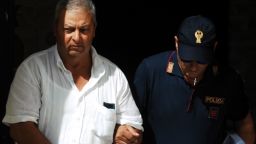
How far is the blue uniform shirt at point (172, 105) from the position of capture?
339 cm

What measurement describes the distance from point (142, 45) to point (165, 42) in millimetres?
219

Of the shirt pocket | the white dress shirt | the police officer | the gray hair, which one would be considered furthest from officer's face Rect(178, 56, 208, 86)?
the gray hair

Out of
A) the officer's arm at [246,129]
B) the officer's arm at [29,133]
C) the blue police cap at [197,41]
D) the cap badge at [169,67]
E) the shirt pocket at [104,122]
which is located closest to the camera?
the officer's arm at [29,133]

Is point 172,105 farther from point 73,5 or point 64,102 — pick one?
point 73,5

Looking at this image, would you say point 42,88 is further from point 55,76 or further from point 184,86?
point 184,86

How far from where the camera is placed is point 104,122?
305cm

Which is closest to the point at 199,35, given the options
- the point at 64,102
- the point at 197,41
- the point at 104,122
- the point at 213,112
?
the point at 197,41

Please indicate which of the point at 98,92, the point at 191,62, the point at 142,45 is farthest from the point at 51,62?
the point at 142,45

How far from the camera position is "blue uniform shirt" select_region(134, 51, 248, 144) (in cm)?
339

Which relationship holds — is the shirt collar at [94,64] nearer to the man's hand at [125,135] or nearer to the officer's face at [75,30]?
the officer's face at [75,30]

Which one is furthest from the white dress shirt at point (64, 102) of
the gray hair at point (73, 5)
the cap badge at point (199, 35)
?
the cap badge at point (199, 35)

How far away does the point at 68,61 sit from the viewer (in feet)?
10.1

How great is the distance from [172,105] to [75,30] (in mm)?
770

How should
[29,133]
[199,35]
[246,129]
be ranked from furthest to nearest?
1. [246,129]
2. [199,35]
3. [29,133]
